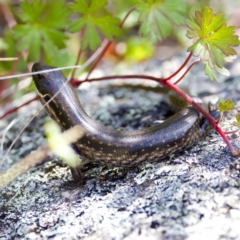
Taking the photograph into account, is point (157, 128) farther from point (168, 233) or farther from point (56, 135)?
point (168, 233)

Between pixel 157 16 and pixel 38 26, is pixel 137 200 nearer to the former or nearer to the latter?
pixel 157 16

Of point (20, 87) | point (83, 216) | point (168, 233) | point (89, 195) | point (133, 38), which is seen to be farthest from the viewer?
point (133, 38)

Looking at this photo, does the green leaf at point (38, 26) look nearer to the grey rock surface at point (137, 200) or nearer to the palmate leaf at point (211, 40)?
the grey rock surface at point (137, 200)

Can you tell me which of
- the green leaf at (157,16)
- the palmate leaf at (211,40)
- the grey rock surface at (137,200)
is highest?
the green leaf at (157,16)

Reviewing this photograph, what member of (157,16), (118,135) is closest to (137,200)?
(118,135)

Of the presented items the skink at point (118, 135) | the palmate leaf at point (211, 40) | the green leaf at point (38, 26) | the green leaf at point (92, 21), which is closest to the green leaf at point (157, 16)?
the green leaf at point (92, 21)

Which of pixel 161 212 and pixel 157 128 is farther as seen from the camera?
pixel 157 128

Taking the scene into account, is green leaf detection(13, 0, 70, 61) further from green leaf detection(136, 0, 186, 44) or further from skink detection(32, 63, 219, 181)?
green leaf detection(136, 0, 186, 44)

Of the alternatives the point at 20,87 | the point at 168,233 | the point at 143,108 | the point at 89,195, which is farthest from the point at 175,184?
the point at 20,87
